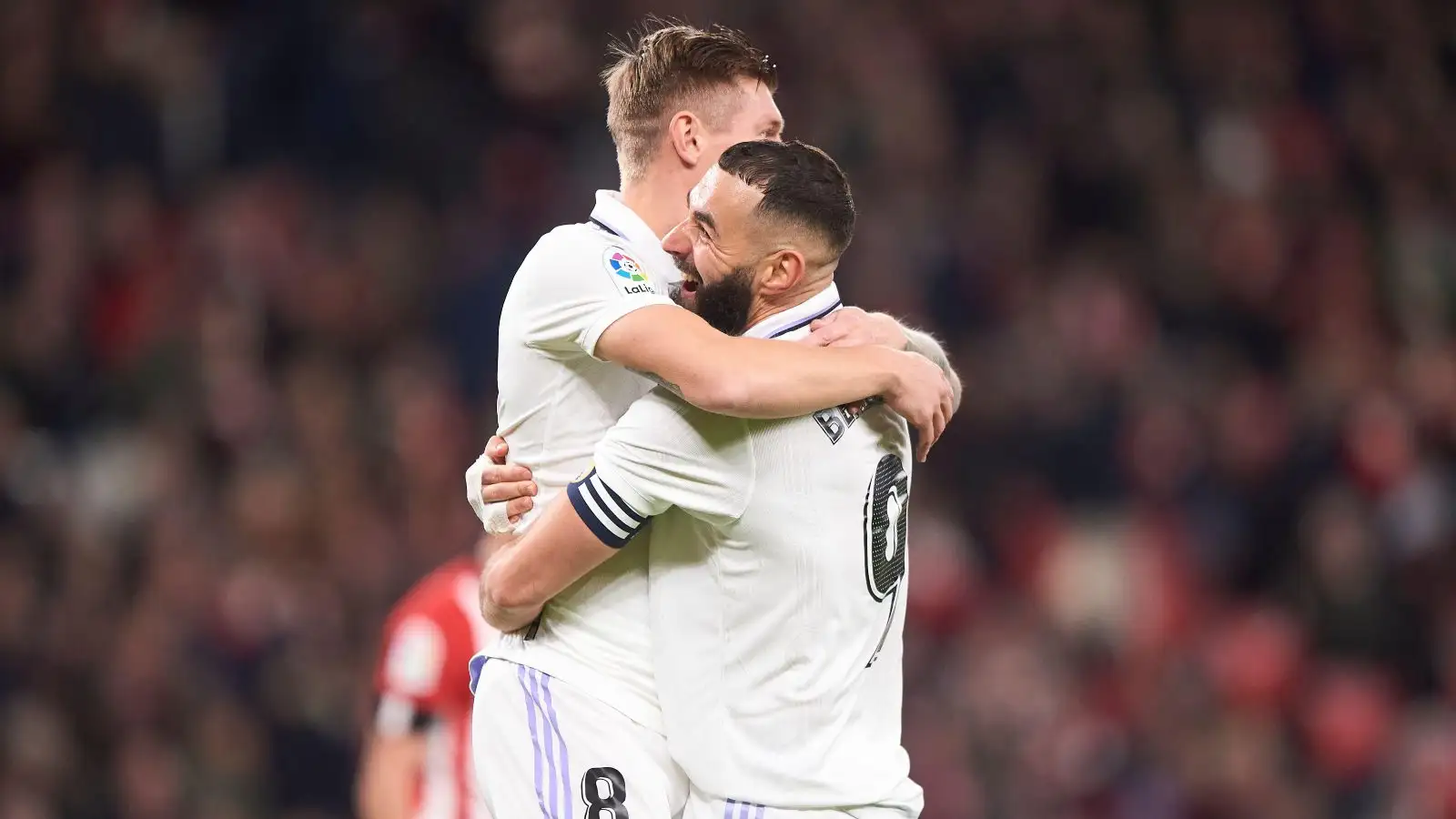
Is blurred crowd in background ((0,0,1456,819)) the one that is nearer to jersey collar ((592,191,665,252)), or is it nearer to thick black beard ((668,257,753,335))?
jersey collar ((592,191,665,252))

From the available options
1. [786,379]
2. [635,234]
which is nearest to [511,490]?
[635,234]

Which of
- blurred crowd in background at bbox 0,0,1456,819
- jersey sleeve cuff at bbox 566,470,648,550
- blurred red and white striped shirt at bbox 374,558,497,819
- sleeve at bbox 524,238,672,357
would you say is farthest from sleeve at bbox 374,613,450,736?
blurred crowd in background at bbox 0,0,1456,819

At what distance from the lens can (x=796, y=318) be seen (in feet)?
11.2

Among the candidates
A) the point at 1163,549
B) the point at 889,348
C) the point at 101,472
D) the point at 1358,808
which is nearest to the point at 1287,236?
the point at 1163,549

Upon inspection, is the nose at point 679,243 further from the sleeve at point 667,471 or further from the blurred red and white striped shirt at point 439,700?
the blurred red and white striped shirt at point 439,700

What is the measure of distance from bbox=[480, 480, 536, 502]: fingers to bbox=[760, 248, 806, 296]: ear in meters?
0.60

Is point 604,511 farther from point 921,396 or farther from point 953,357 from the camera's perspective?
point 953,357

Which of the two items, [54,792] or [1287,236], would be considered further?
[1287,236]

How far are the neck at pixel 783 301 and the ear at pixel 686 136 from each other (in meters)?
0.42

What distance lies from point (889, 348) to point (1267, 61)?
836 centimetres

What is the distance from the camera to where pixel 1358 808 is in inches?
320

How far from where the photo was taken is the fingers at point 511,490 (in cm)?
356

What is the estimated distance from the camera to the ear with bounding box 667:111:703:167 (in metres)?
3.69

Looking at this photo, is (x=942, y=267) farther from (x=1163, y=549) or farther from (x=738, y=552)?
(x=738, y=552)
